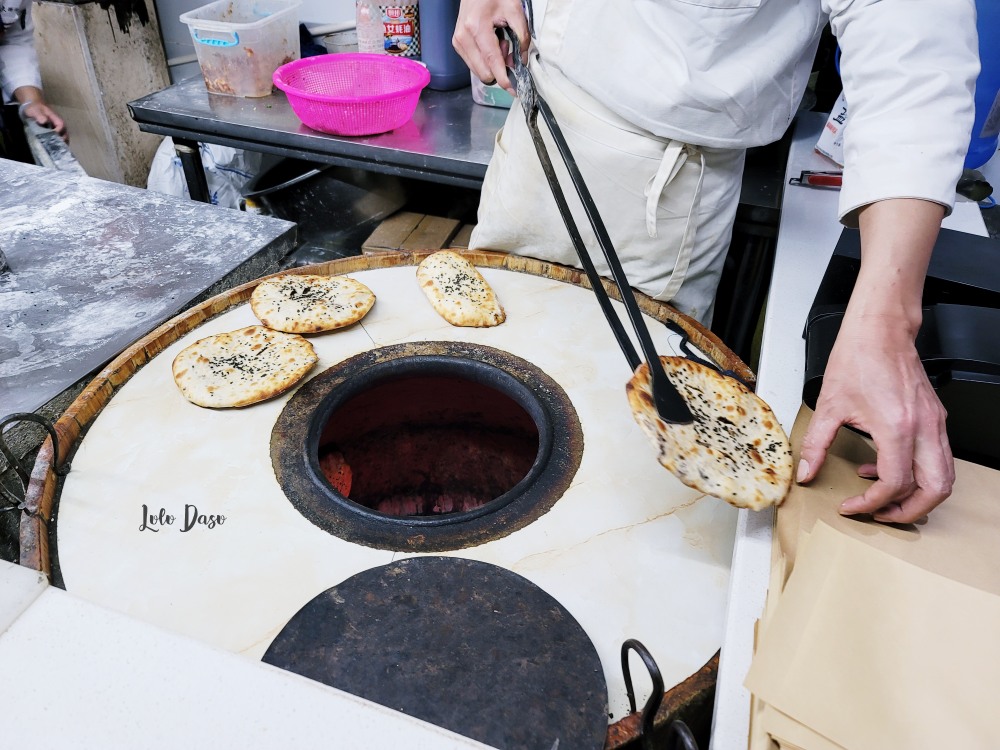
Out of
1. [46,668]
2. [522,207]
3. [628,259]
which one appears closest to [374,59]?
A: [522,207]

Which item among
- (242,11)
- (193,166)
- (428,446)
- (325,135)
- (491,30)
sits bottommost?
(428,446)

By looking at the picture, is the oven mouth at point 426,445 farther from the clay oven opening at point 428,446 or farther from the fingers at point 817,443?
the fingers at point 817,443

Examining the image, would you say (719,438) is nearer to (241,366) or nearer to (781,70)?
(781,70)

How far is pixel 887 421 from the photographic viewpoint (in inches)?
36.5

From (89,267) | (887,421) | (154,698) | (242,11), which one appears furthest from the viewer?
(242,11)

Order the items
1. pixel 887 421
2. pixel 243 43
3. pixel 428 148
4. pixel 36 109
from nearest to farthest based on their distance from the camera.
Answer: pixel 887 421
pixel 428 148
pixel 243 43
pixel 36 109

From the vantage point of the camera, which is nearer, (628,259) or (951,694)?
(951,694)

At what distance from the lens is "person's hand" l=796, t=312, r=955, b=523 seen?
2.98 feet

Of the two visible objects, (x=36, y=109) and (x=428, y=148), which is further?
(x=36, y=109)

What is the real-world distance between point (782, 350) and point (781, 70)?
0.60 meters

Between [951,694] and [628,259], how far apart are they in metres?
1.28

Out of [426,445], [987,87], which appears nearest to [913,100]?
[987,87]

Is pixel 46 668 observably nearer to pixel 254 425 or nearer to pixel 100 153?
pixel 254 425

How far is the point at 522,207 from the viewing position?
70.6 inches
